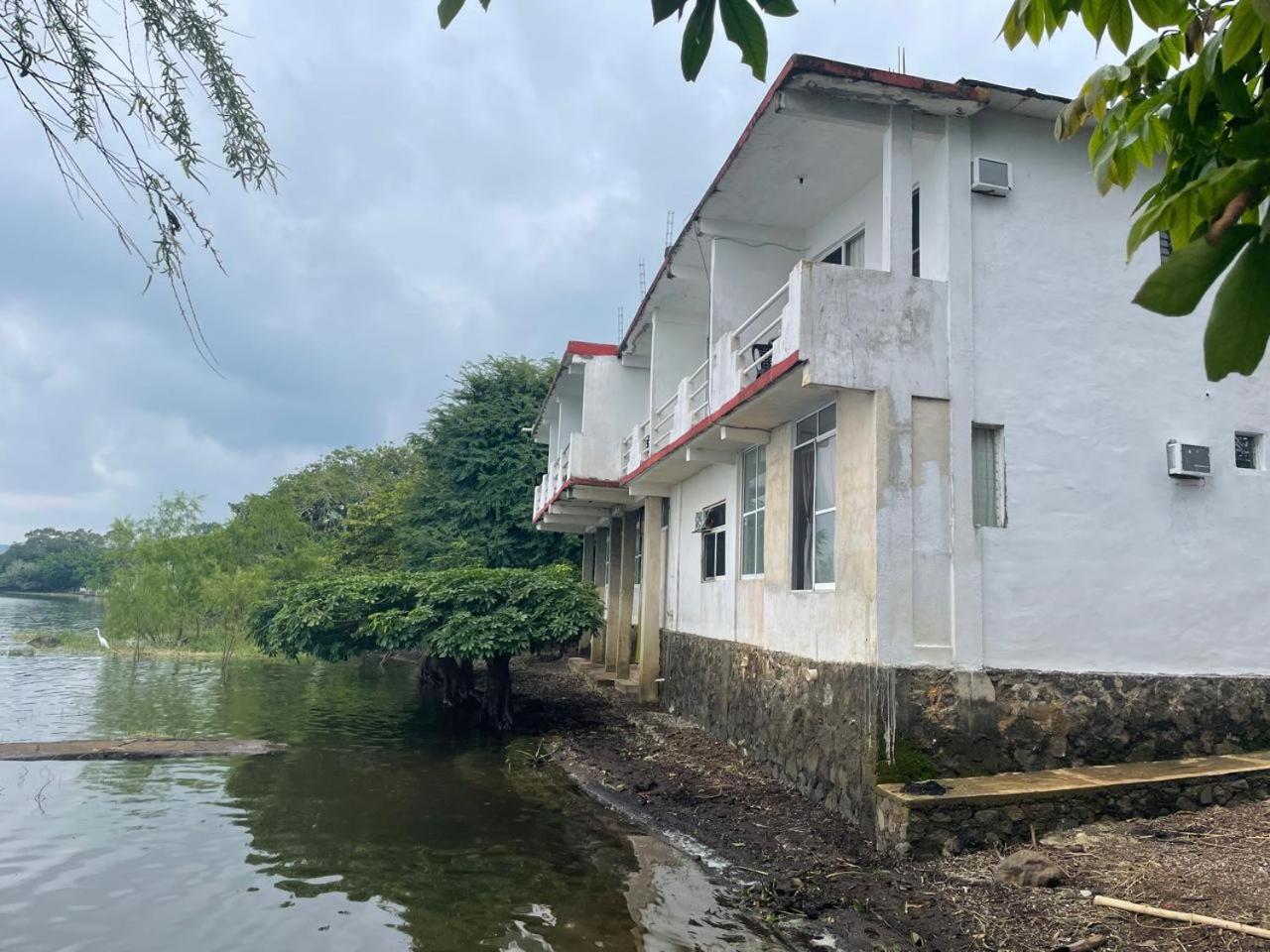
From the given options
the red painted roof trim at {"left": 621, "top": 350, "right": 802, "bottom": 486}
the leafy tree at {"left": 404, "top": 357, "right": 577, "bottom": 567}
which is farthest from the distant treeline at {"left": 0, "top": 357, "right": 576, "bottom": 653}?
the red painted roof trim at {"left": 621, "top": 350, "right": 802, "bottom": 486}

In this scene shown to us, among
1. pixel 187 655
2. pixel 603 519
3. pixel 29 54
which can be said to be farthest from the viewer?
pixel 187 655

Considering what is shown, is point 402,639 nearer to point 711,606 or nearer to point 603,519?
point 711,606

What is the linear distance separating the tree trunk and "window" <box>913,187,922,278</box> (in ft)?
29.5

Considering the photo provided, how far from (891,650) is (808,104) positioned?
5.10 metres

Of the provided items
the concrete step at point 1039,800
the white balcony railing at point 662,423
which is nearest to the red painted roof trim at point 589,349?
the white balcony railing at point 662,423

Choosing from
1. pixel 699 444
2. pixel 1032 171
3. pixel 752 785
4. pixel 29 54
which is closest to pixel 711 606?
pixel 699 444

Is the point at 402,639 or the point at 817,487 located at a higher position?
the point at 817,487

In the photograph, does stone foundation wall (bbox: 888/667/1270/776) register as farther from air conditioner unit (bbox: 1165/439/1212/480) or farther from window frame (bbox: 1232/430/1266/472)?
window frame (bbox: 1232/430/1266/472)

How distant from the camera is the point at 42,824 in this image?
27.8 feet

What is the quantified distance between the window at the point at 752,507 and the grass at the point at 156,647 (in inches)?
825

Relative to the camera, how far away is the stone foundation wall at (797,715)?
7.90m

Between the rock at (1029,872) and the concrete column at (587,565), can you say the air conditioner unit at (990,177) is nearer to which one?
the rock at (1029,872)

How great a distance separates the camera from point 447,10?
185cm

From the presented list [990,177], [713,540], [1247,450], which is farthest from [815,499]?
[1247,450]
